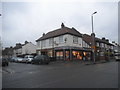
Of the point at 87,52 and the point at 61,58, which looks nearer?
the point at 61,58

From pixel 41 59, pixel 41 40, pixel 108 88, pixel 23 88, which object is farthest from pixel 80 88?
pixel 41 40

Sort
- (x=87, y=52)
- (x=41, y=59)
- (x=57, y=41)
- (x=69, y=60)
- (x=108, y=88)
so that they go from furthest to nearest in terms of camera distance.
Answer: (x=87, y=52) < (x=57, y=41) < (x=69, y=60) < (x=41, y=59) < (x=108, y=88)

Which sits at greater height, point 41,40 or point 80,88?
point 41,40

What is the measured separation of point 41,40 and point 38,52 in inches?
158

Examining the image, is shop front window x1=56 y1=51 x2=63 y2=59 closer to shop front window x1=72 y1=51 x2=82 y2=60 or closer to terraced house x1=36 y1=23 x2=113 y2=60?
terraced house x1=36 y1=23 x2=113 y2=60

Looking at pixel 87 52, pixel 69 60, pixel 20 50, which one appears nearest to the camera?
pixel 69 60

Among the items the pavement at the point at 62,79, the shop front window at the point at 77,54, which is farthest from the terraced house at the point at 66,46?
the pavement at the point at 62,79

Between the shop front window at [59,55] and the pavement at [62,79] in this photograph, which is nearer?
the pavement at [62,79]

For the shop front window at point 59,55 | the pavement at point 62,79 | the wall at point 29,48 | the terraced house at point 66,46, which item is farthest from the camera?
the wall at point 29,48

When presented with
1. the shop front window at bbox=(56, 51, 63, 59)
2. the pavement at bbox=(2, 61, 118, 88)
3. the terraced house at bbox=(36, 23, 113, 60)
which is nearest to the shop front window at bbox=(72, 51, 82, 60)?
the terraced house at bbox=(36, 23, 113, 60)

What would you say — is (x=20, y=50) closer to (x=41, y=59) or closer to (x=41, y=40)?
(x=41, y=40)

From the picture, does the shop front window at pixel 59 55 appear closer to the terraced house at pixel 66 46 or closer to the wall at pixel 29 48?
the terraced house at pixel 66 46

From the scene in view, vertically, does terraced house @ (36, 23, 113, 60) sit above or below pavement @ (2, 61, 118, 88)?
above

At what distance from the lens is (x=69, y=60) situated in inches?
1131
